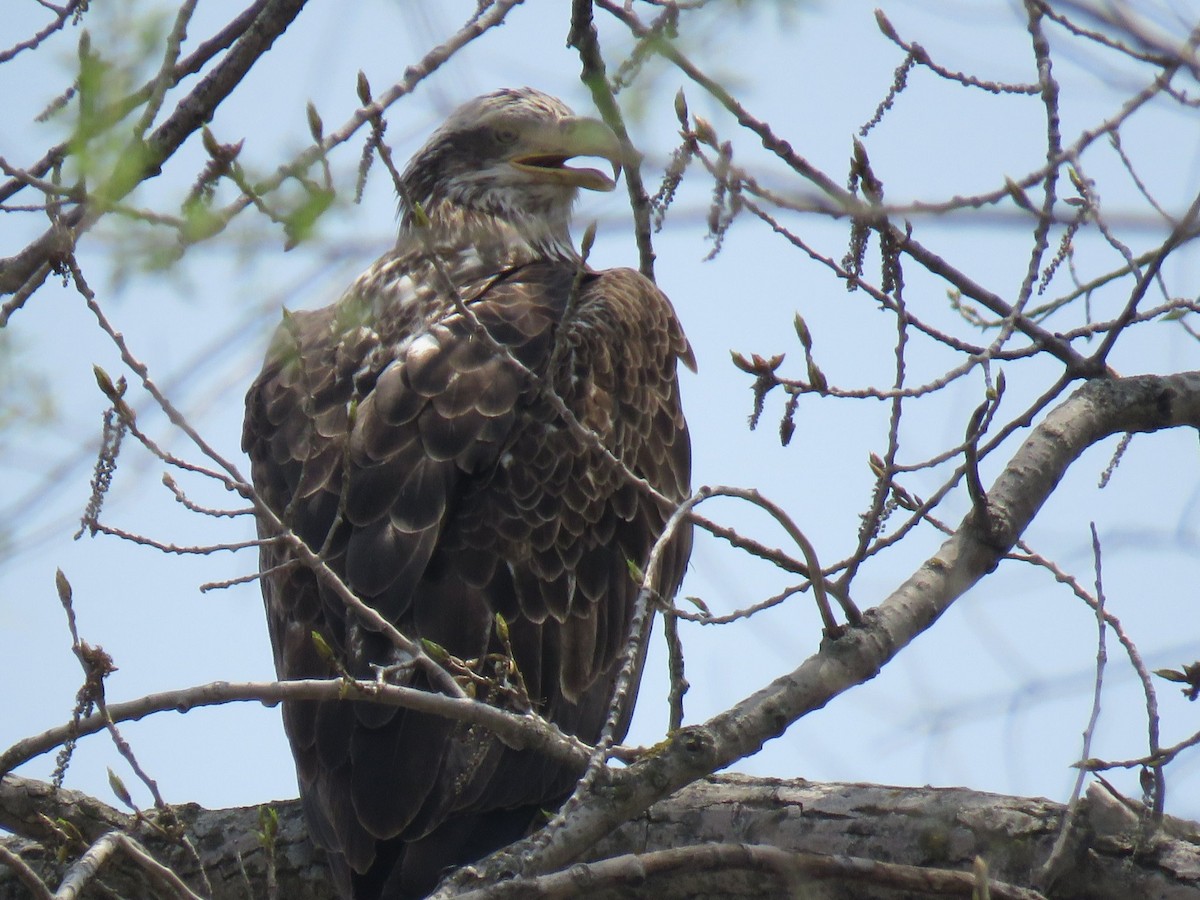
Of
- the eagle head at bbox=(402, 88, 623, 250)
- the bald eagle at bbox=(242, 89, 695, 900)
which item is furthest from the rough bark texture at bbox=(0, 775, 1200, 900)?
the eagle head at bbox=(402, 88, 623, 250)

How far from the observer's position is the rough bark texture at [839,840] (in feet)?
12.0

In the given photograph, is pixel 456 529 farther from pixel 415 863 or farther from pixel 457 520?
pixel 415 863

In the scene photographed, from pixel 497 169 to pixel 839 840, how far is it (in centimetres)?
394

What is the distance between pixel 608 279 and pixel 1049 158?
2640 millimetres

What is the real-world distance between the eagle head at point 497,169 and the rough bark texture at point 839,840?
10.3 feet

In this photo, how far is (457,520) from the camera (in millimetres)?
4809

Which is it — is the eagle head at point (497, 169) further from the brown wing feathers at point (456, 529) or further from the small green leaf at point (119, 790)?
the small green leaf at point (119, 790)

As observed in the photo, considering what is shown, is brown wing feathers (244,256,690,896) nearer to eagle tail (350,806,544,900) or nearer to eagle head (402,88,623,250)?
eagle tail (350,806,544,900)

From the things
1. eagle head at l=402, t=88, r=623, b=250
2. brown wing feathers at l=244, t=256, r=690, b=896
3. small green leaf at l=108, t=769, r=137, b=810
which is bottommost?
small green leaf at l=108, t=769, r=137, b=810

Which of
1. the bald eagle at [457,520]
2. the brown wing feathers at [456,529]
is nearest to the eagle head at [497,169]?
the bald eagle at [457,520]

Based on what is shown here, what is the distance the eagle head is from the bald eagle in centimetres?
94

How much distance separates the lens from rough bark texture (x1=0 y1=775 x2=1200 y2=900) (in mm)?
3670

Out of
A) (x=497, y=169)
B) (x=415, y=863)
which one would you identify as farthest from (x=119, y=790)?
(x=497, y=169)

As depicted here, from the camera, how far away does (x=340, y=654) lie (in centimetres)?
443
